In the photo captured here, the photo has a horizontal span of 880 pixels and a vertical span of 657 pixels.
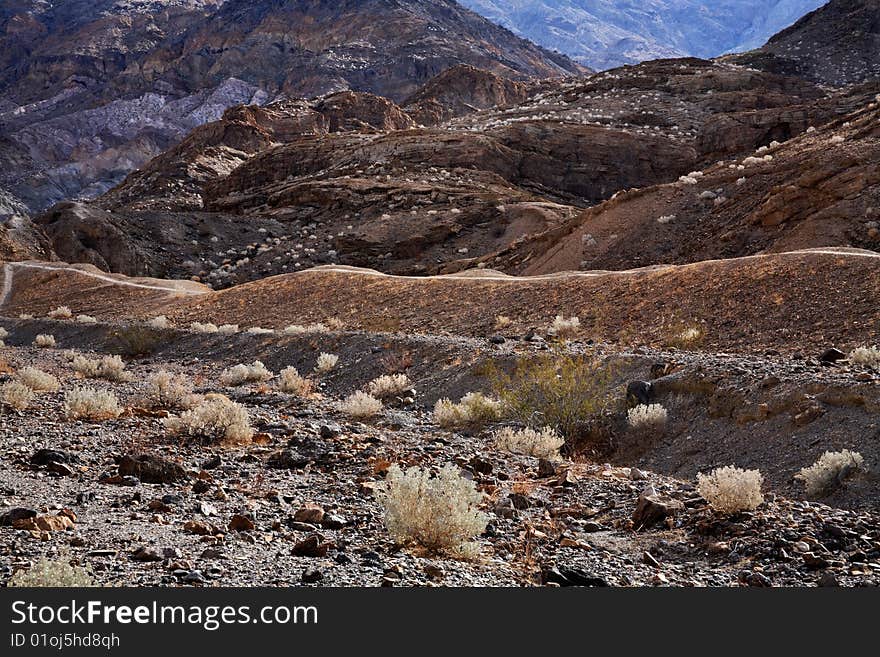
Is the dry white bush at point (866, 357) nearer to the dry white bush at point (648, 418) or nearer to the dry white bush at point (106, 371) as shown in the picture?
the dry white bush at point (648, 418)

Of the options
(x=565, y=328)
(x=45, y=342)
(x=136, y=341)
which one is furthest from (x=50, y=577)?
(x=45, y=342)

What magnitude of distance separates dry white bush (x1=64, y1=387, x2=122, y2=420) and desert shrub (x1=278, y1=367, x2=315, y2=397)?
4.21 meters

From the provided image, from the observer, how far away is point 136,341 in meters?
19.8

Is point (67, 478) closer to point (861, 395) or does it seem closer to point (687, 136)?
point (861, 395)

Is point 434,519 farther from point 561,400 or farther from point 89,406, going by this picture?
point 89,406

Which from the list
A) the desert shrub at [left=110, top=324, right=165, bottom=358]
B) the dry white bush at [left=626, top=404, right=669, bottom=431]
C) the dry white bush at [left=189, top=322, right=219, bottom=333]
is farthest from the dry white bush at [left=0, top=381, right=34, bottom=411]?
the dry white bush at [left=189, top=322, right=219, bottom=333]

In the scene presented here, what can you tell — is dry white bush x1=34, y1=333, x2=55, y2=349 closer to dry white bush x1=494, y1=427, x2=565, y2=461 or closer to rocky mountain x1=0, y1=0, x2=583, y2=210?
dry white bush x1=494, y1=427, x2=565, y2=461

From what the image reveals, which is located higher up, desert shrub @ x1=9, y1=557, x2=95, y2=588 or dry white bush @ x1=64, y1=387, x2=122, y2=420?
desert shrub @ x1=9, y1=557, x2=95, y2=588

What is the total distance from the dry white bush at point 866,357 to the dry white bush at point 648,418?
2.60 meters

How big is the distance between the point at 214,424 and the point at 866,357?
316 inches

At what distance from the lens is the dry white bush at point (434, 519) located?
494 cm

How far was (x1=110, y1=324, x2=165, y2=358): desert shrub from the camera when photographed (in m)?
19.6

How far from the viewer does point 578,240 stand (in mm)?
27531

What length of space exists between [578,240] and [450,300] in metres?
9.92
